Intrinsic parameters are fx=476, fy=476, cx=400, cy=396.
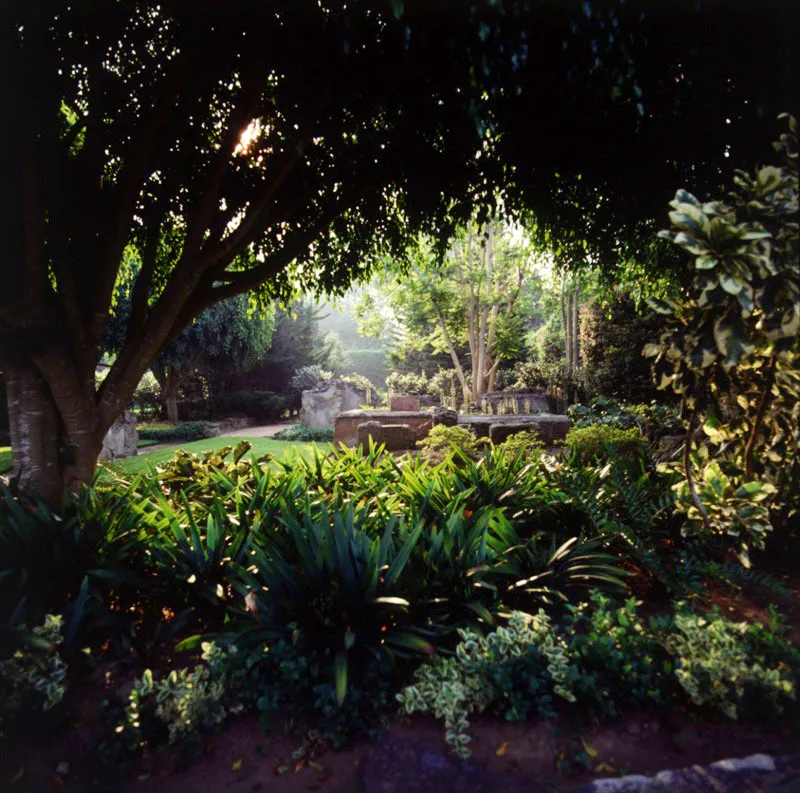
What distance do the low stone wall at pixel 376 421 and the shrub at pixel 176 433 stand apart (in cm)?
997

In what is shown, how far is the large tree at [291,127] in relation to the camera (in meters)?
2.75

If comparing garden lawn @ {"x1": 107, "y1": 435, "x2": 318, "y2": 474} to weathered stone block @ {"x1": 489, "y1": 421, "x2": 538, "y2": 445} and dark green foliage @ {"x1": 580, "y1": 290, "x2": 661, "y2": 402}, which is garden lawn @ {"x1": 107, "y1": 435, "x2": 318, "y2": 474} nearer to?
weathered stone block @ {"x1": 489, "y1": 421, "x2": 538, "y2": 445}

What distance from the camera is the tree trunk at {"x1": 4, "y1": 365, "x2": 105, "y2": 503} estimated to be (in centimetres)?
368

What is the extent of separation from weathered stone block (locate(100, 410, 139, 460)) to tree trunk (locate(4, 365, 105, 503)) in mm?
8828

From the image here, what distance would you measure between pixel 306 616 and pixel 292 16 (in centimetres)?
331

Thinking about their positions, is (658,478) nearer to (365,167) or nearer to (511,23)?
(511,23)

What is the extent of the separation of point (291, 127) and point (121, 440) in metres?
10.6

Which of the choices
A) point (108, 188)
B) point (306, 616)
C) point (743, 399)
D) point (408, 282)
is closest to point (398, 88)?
point (108, 188)

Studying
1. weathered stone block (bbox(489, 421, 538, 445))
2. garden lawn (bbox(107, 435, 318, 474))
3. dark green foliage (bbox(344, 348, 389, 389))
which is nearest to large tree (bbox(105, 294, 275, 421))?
garden lawn (bbox(107, 435, 318, 474))

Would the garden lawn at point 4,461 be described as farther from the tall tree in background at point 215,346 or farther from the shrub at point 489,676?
the shrub at point 489,676

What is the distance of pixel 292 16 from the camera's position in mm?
2793

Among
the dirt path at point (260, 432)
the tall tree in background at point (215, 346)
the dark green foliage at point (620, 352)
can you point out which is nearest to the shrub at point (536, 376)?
the dark green foliage at point (620, 352)

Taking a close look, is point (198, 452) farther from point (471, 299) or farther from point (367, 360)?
point (367, 360)

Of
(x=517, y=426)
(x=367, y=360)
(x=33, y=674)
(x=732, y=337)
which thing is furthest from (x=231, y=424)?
(x=367, y=360)
